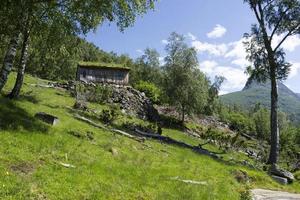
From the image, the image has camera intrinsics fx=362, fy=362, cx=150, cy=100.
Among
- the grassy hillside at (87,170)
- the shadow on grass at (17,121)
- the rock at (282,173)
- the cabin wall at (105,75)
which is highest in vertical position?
the cabin wall at (105,75)

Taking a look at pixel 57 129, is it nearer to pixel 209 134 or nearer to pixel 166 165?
pixel 166 165

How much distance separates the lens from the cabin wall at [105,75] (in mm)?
73125

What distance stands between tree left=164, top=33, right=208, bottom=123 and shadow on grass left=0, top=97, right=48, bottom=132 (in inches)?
1618

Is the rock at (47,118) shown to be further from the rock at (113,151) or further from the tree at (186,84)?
the tree at (186,84)

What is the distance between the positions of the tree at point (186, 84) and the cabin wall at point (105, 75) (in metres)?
14.3

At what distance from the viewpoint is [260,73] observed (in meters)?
35.2

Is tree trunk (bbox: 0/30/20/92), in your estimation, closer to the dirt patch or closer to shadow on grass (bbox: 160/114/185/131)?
the dirt patch

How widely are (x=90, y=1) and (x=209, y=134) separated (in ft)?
106

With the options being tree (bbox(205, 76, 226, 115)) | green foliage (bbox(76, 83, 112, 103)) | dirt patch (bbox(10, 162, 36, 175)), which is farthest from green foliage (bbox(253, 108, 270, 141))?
dirt patch (bbox(10, 162, 36, 175))

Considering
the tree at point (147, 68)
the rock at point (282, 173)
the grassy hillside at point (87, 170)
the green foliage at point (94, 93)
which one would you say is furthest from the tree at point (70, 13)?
the tree at point (147, 68)

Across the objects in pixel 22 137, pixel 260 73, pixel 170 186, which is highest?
pixel 260 73

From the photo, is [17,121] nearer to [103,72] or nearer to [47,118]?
[47,118]

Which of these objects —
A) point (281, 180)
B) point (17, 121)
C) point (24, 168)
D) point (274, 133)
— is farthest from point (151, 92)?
point (24, 168)

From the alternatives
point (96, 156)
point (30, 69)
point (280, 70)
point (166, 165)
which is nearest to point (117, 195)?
point (96, 156)
